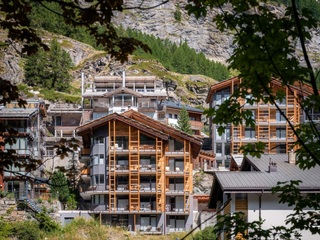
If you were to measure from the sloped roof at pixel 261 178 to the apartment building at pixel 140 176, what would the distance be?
72.0ft

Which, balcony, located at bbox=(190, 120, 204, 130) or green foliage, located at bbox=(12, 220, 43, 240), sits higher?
balcony, located at bbox=(190, 120, 204, 130)

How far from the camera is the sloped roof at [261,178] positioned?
117 ft

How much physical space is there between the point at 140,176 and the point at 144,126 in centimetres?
409

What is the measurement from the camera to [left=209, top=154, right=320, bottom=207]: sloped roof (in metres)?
35.5

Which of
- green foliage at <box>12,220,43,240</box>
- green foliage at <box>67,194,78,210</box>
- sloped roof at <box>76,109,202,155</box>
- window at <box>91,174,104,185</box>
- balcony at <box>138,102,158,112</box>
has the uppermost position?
balcony at <box>138,102,158,112</box>

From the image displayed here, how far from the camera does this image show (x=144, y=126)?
6334 cm

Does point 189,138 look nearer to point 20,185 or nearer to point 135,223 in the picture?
point 135,223

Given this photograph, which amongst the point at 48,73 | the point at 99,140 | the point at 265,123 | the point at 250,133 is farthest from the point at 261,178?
the point at 48,73

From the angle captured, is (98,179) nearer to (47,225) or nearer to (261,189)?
(47,225)

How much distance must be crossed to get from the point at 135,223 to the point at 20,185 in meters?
9.87

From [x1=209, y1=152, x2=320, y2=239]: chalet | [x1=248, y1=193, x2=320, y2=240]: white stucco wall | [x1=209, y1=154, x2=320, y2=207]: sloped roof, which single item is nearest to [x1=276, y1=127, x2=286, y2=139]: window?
[x1=209, y1=154, x2=320, y2=207]: sloped roof

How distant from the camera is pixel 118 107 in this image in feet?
285

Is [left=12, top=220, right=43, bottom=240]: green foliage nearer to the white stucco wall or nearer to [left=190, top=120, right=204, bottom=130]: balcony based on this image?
the white stucco wall

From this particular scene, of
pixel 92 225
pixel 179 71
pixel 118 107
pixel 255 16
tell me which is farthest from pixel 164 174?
pixel 179 71
